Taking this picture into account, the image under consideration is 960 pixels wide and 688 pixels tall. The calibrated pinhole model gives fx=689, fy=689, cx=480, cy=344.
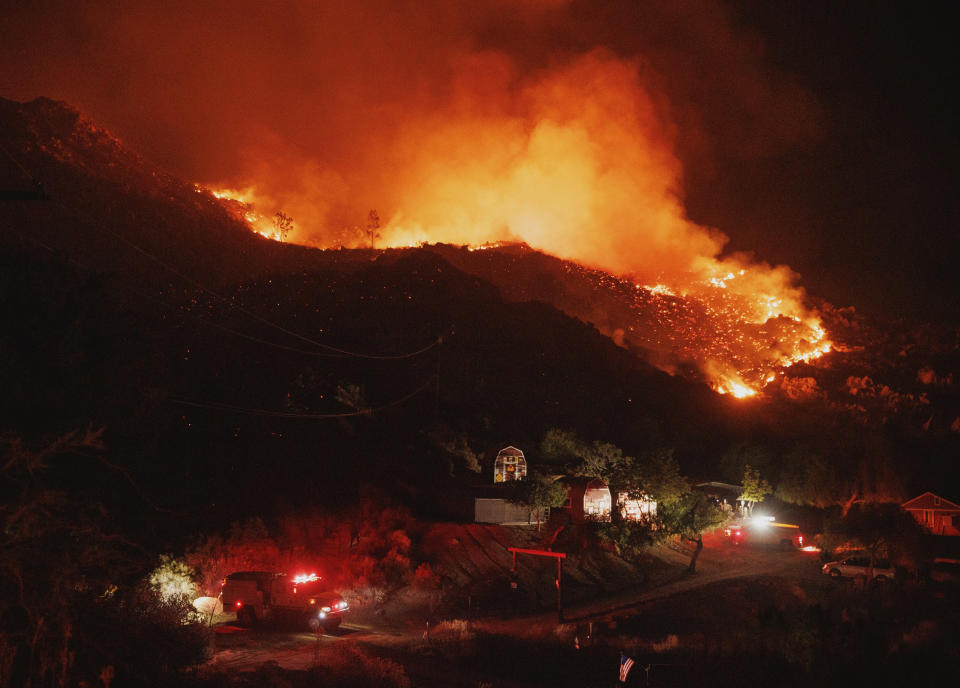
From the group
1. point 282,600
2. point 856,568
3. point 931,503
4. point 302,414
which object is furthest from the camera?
point 931,503

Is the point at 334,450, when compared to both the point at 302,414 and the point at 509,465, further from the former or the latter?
the point at 509,465

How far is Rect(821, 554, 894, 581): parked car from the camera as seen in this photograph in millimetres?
36019

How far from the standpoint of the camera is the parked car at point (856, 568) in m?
36.0

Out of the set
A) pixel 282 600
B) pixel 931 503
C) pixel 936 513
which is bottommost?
pixel 282 600

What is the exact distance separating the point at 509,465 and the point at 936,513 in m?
34.6

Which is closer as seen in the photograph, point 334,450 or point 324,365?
point 334,450

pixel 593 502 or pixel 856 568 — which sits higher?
pixel 593 502

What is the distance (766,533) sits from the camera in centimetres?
5109

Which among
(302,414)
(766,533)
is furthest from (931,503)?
(302,414)

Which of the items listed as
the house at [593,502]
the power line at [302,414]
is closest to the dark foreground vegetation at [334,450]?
the power line at [302,414]

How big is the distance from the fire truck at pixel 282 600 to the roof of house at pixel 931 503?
4895 cm

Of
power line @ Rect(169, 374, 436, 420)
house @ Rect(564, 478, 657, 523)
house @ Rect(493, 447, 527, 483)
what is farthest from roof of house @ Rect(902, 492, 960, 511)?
power line @ Rect(169, 374, 436, 420)

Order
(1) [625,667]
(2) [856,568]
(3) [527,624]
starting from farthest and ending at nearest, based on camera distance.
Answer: (2) [856,568], (3) [527,624], (1) [625,667]

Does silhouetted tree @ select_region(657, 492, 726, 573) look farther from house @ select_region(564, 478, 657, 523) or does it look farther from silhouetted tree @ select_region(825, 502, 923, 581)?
silhouetted tree @ select_region(825, 502, 923, 581)
